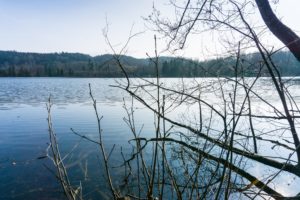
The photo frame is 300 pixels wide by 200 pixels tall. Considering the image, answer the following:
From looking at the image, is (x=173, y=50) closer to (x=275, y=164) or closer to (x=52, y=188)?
(x=275, y=164)

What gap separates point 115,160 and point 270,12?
28.8 ft

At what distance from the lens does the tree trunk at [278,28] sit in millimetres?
3352

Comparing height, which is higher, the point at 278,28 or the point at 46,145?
the point at 278,28

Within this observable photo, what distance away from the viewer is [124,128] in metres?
16.6

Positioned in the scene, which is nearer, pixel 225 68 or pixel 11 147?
pixel 225 68

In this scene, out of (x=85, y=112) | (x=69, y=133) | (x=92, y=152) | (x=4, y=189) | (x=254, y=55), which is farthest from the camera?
(x=85, y=112)

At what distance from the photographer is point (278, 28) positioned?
137 inches

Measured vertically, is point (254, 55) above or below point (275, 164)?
above

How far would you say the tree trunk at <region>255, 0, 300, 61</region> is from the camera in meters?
3.35

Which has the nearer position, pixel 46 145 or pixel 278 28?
pixel 278 28

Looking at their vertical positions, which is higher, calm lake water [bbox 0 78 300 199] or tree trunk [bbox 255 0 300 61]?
tree trunk [bbox 255 0 300 61]

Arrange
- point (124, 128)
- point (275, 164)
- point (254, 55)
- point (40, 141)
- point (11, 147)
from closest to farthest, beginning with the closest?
point (275, 164) < point (254, 55) < point (11, 147) < point (40, 141) < point (124, 128)

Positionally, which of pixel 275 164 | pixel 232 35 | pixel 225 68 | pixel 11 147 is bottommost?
pixel 11 147

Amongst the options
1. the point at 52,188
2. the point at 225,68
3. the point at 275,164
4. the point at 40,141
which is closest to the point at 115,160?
the point at 52,188
